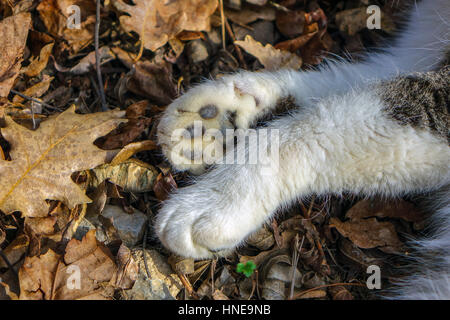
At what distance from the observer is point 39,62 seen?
215cm

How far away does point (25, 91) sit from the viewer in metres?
2.10

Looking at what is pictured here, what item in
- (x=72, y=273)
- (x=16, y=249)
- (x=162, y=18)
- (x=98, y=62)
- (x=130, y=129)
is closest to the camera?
(x=72, y=273)

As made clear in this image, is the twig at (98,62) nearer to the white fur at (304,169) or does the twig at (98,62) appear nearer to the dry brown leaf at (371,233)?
the white fur at (304,169)

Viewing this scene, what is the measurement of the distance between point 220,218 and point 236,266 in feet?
1.09

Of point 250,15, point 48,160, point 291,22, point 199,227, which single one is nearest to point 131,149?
point 48,160

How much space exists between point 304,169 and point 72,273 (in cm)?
109

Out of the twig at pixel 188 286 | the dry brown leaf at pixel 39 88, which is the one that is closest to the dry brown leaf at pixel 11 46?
the dry brown leaf at pixel 39 88

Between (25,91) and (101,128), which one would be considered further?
(25,91)

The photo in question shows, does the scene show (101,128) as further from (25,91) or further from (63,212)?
(25,91)

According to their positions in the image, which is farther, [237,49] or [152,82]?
[237,49]

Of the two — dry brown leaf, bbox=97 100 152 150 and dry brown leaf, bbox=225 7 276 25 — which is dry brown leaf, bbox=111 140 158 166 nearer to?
dry brown leaf, bbox=97 100 152 150

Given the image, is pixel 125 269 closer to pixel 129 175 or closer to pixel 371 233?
pixel 129 175
